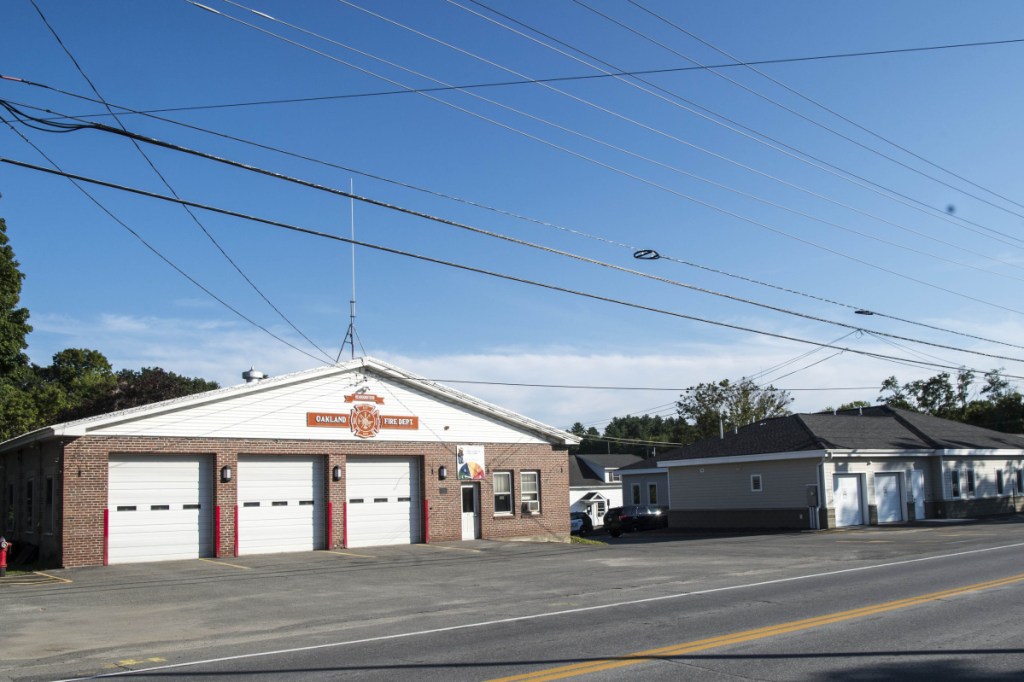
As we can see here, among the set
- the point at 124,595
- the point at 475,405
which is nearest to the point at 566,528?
the point at 475,405

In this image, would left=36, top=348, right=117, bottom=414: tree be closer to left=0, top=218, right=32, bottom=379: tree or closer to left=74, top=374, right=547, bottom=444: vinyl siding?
left=0, top=218, right=32, bottom=379: tree

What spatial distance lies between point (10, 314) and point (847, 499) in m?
34.8

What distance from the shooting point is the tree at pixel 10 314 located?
114 ft

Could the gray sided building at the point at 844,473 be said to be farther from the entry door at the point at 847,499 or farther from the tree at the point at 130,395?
the tree at the point at 130,395

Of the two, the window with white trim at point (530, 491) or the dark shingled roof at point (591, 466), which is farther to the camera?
the dark shingled roof at point (591, 466)

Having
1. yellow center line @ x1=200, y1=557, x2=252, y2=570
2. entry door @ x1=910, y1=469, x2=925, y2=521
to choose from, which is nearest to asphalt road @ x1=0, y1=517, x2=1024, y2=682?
yellow center line @ x1=200, y1=557, x2=252, y2=570

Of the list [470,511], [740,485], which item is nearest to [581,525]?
[740,485]

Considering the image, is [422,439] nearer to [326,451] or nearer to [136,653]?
[326,451]

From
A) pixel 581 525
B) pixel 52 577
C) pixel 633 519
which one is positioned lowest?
pixel 581 525

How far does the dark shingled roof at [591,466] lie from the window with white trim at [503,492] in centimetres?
3534

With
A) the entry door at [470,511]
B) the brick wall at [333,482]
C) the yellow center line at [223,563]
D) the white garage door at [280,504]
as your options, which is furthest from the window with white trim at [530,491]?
the yellow center line at [223,563]

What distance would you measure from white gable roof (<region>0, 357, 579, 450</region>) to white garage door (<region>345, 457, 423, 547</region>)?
1.02m

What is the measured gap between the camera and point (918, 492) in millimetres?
39312

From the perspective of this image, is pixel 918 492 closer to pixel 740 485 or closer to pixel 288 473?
pixel 740 485
